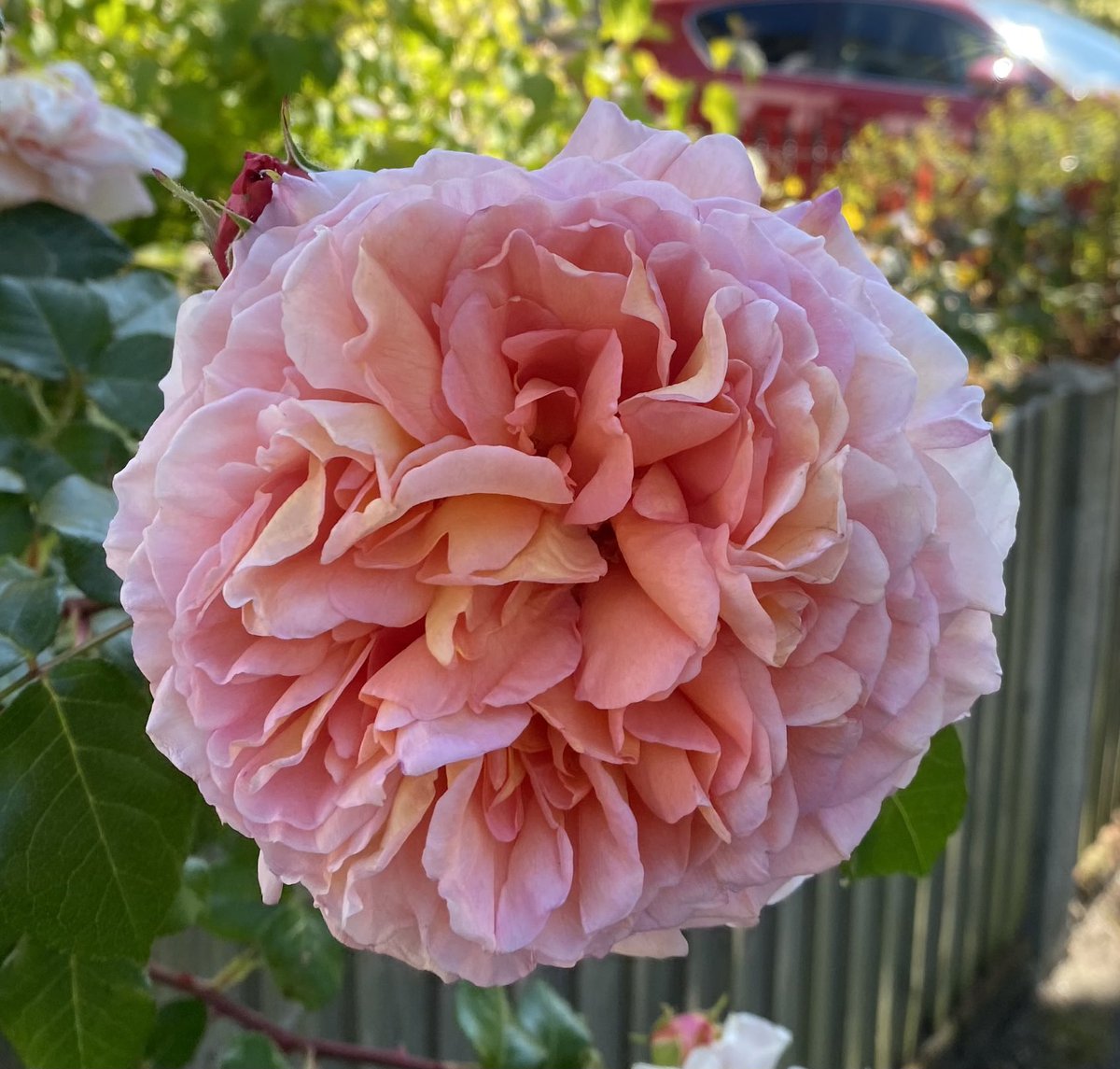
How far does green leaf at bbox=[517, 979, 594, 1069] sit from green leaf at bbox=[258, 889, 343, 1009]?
20cm

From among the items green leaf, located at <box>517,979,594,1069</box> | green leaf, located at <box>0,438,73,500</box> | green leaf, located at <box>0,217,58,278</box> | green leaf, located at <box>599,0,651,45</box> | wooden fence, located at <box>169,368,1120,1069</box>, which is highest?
green leaf, located at <box>599,0,651,45</box>

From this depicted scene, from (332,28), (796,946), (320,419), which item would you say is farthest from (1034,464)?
(320,419)

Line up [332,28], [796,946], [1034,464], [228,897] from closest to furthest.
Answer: [228,897] → [332,28] → [796,946] → [1034,464]

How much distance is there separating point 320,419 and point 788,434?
0.59 feet

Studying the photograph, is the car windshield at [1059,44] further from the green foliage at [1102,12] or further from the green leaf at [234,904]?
the green foliage at [1102,12]

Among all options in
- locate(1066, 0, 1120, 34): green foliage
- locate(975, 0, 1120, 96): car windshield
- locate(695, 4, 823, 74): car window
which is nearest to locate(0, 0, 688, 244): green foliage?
locate(975, 0, 1120, 96): car windshield

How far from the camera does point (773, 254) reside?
452mm

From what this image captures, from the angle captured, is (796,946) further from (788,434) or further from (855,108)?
(855,108)

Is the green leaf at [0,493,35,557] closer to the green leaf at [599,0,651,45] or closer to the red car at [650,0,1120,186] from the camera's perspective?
the green leaf at [599,0,651,45]

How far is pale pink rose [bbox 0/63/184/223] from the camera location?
2.89ft

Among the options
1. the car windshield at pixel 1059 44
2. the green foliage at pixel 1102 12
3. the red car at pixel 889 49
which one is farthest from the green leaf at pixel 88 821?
the green foliage at pixel 1102 12

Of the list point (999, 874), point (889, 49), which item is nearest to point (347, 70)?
point (999, 874)

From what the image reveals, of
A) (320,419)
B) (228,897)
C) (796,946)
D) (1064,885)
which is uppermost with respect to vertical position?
(320,419)

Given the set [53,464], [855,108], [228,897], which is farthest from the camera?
[855,108]
